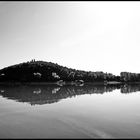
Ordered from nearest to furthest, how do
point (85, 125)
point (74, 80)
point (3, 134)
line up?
point (3, 134)
point (85, 125)
point (74, 80)

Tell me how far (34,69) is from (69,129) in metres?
186

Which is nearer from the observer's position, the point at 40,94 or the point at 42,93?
the point at 40,94

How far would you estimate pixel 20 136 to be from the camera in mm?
14148

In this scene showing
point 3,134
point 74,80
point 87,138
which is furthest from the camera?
point 74,80

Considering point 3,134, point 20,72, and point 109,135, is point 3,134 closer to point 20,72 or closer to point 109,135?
point 109,135

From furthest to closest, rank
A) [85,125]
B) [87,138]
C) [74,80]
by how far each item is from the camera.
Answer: [74,80], [85,125], [87,138]

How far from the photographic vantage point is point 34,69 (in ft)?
649

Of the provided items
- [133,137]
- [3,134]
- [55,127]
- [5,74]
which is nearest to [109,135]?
[133,137]

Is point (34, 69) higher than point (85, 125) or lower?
higher

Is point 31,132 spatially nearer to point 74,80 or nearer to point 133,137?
point 133,137

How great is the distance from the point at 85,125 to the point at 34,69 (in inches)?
7296

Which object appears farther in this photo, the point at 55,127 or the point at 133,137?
the point at 55,127

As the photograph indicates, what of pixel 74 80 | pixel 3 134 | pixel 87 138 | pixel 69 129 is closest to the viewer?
pixel 87 138

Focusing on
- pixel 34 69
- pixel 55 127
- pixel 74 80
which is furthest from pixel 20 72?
pixel 55 127
